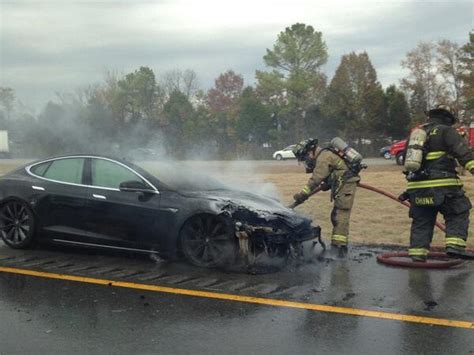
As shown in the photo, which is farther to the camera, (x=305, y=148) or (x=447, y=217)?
(x=305, y=148)

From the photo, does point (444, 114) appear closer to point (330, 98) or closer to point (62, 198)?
point (62, 198)

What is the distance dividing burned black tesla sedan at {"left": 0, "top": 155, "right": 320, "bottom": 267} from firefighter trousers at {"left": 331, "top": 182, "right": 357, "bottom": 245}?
2.02 ft

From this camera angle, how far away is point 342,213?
7.06 meters

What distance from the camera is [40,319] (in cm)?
443

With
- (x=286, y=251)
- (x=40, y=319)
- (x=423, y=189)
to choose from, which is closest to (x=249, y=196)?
(x=286, y=251)

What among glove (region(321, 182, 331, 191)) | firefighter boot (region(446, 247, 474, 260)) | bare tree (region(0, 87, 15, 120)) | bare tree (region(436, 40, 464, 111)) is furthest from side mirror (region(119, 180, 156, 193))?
bare tree (region(436, 40, 464, 111))

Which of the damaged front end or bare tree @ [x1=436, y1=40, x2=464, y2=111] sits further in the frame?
bare tree @ [x1=436, y1=40, x2=464, y2=111]

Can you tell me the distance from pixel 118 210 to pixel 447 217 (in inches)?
145

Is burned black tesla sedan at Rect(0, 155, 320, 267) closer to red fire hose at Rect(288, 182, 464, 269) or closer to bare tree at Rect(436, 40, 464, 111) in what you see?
red fire hose at Rect(288, 182, 464, 269)

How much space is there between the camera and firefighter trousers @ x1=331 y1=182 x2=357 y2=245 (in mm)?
7000

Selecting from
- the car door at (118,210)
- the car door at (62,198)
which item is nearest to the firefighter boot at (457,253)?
the car door at (118,210)

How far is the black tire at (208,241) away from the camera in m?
6.04

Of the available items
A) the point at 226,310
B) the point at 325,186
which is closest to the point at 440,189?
the point at 325,186

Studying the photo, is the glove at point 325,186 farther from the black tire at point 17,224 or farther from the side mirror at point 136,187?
the black tire at point 17,224
